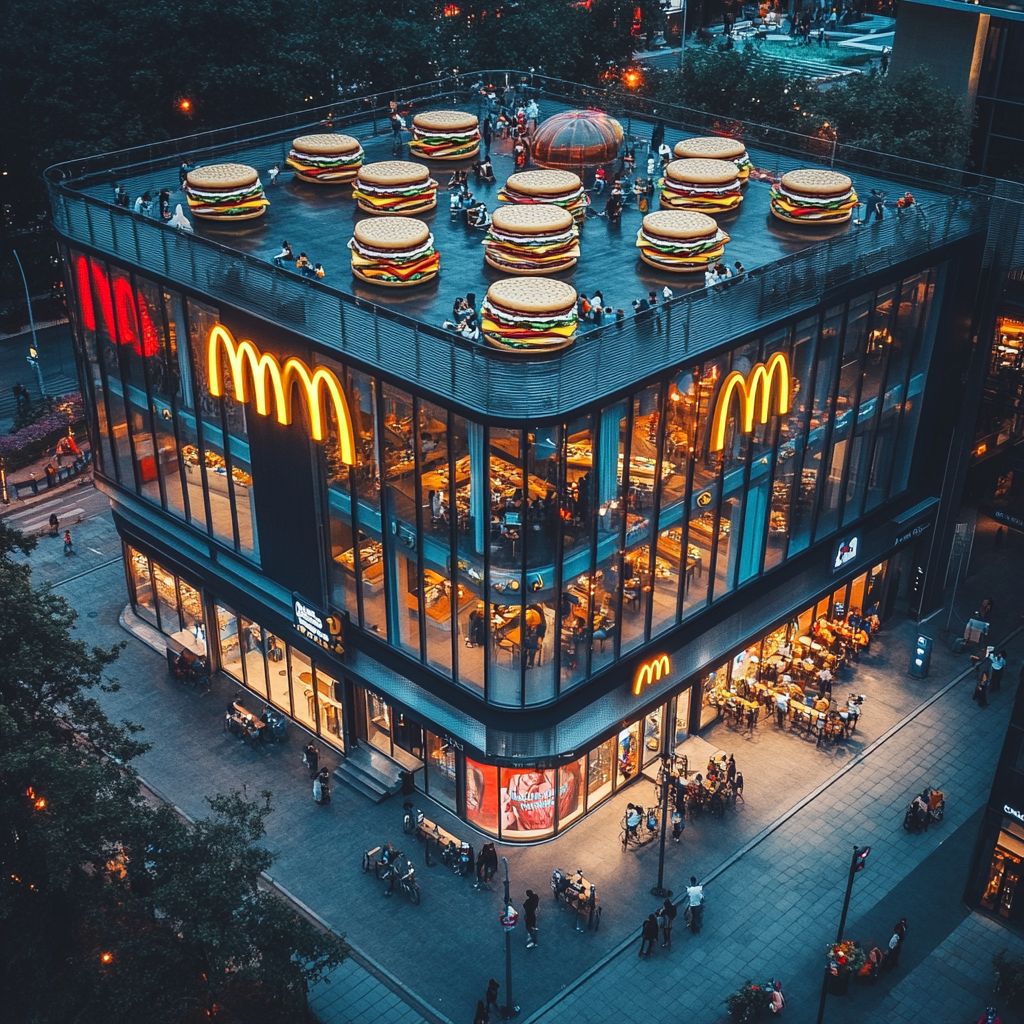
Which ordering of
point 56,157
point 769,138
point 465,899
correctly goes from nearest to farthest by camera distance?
point 465,899
point 769,138
point 56,157

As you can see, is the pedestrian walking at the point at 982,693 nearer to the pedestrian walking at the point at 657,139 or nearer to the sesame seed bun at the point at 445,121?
the pedestrian walking at the point at 657,139

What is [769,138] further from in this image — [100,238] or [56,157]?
[56,157]

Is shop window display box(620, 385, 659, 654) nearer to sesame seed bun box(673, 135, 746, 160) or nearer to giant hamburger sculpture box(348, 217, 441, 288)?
giant hamburger sculpture box(348, 217, 441, 288)

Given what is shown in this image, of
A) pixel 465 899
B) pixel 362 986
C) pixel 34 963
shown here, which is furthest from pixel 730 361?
pixel 34 963

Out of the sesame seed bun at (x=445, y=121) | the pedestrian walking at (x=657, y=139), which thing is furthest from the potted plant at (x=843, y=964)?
the sesame seed bun at (x=445, y=121)

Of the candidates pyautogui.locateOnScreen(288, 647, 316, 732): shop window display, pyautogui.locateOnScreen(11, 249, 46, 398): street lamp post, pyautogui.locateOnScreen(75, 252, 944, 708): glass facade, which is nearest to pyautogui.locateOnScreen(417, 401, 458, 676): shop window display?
pyautogui.locateOnScreen(75, 252, 944, 708): glass facade

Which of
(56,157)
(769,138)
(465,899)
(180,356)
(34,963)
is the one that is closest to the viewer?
(34,963)
